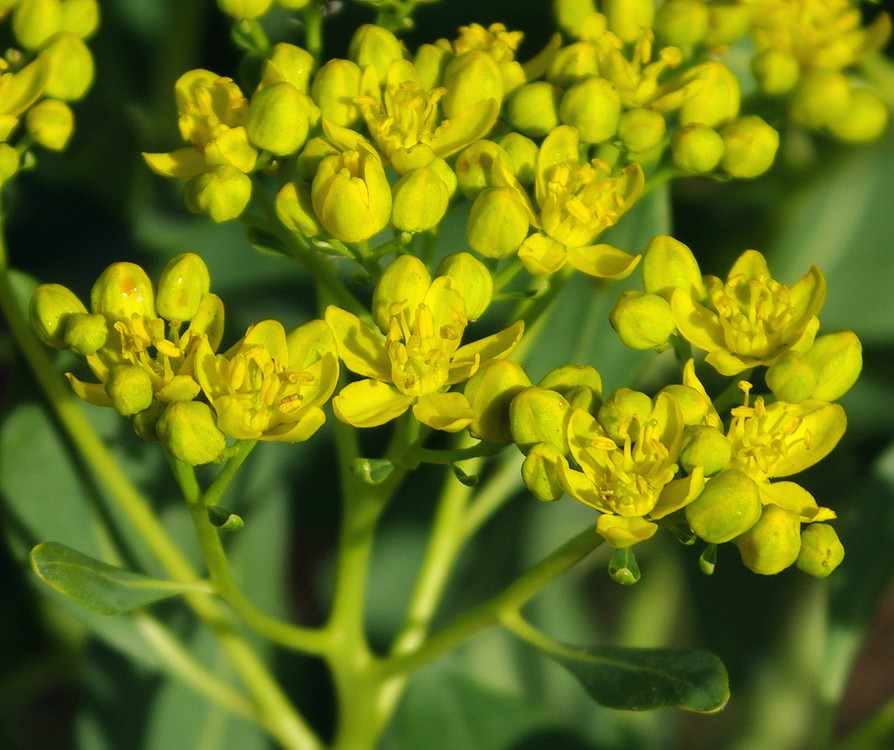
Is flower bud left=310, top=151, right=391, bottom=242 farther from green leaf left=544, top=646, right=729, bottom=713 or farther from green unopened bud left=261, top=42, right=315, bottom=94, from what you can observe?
green leaf left=544, top=646, right=729, bottom=713

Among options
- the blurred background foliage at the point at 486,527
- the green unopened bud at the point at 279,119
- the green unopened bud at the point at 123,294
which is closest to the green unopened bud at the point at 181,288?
the green unopened bud at the point at 123,294

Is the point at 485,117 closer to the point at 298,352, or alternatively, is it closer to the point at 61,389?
the point at 298,352

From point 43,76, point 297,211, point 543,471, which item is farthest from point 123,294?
point 543,471

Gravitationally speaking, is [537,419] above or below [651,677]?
above

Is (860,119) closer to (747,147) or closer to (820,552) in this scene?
(747,147)

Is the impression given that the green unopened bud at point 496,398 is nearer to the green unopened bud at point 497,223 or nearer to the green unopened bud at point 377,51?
the green unopened bud at point 497,223

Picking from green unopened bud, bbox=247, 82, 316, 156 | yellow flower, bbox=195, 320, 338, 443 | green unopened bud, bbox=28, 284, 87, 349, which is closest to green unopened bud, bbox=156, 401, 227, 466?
yellow flower, bbox=195, 320, 338, 443
